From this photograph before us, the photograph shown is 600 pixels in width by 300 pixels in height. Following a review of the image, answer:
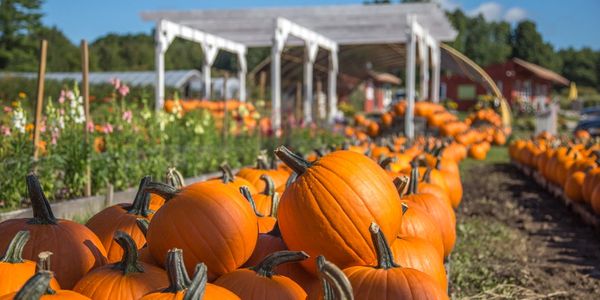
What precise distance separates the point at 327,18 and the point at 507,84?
31386 mm

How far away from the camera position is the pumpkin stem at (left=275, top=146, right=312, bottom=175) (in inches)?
87.0

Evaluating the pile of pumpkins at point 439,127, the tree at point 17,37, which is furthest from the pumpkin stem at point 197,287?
the tree at point 17,37

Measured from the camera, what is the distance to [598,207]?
18.8 feet

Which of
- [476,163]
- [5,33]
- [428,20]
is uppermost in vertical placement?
[5,33]

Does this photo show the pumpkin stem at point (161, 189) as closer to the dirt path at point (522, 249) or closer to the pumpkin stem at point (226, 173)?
the pumpkin stem at point (226, 173)

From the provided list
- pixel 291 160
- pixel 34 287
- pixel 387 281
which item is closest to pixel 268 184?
pixel 291 160

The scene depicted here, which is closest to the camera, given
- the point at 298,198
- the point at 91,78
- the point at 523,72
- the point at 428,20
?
the point at 298,198

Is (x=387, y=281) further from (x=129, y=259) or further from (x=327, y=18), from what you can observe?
(x=327, y=18)

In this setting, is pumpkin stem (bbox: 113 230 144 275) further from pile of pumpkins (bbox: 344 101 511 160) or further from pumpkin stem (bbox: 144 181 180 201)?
pile of pumpkins (bbox: 344 101 511 160)

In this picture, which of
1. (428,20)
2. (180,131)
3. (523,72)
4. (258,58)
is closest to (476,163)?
(428,20)

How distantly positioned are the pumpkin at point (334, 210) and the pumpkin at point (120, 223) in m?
0.53

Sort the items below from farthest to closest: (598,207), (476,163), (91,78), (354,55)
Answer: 1. (91,78)
2. (354,55)
3. (476,163)
4. (598,207)

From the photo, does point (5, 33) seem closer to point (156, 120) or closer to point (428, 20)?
point (428, 20)

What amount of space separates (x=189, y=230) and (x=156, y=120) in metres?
5.21
